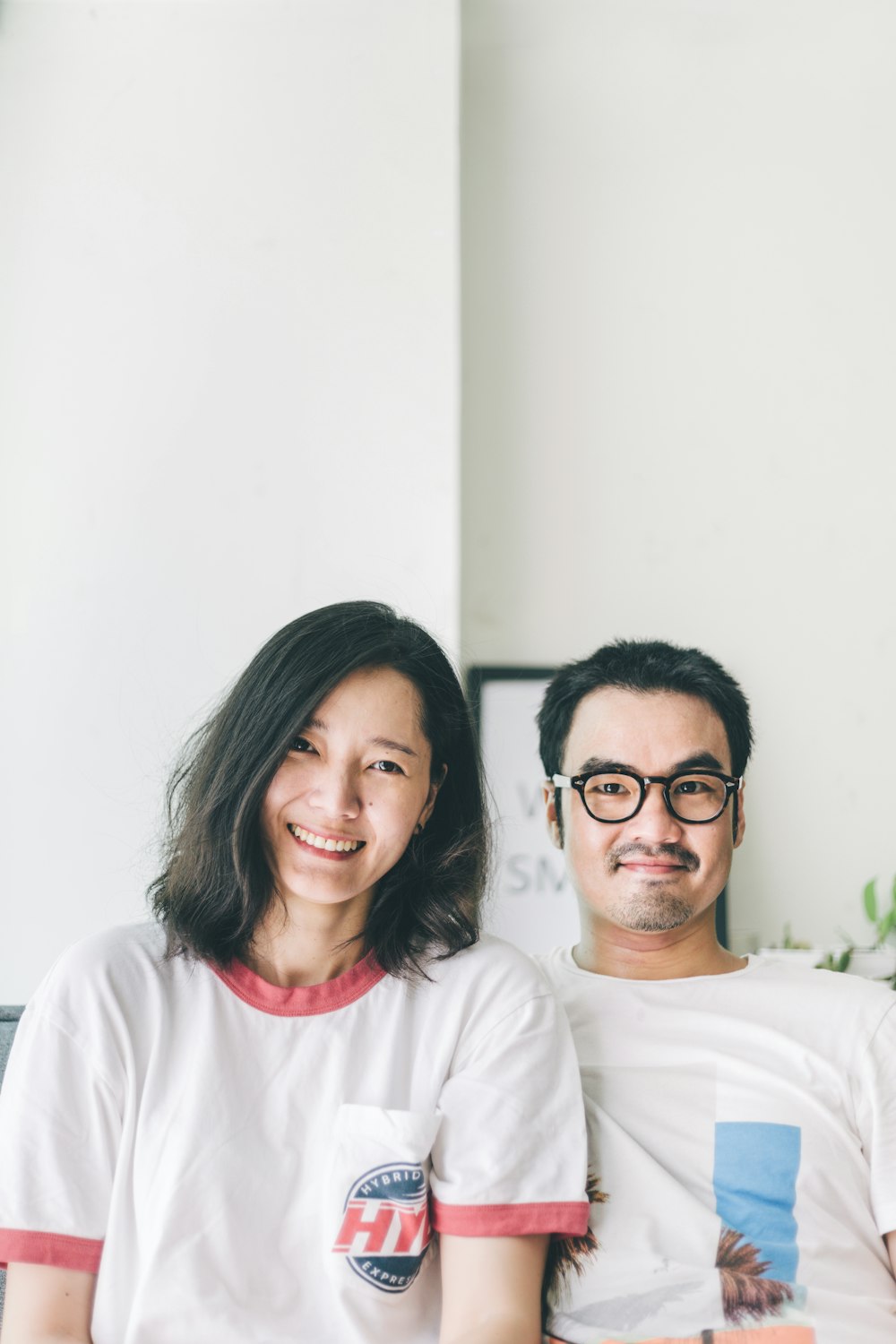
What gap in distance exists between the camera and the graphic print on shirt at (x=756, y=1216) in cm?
130

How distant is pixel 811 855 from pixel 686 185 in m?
1.51

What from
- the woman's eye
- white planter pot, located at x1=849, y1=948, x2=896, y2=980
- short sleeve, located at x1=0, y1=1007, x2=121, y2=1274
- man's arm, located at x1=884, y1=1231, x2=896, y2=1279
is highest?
the woman's eye

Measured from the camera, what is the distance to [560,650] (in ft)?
7.97

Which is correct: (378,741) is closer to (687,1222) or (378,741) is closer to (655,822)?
(655,822)

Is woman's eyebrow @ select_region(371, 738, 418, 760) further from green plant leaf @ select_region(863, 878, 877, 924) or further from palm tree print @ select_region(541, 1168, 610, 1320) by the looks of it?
green plant leaf @ select_region(863, 878, 877, 924)

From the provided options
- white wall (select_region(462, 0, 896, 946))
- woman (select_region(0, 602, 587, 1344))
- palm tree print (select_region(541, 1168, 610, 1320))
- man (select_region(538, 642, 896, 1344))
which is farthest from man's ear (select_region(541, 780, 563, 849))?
white wall (select_region(462, 0, 896, 946))

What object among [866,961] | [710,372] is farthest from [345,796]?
[710,372]

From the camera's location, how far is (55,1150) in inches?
47.7

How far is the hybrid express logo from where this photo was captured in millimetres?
1224

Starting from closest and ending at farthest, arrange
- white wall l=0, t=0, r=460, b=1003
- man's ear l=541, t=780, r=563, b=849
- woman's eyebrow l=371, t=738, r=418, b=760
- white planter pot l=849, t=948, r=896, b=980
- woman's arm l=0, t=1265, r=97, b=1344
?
woman's arm l=0, t=1265, r=97, b=1344 < woman's eyebrow l=371, t=738, r=418, b=760 < man's ear l=541, t=780, r=563, b=849 < white wall l=0, t=0, r=460, b=1003 < white planter pot l=849, t=948, r=896, b=980

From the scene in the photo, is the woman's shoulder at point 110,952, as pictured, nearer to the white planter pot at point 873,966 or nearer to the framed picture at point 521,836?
the framed picture at point 521,836

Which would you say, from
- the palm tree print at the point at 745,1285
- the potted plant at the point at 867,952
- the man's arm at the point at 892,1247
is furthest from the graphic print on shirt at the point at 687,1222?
the potted plant at the point at 867,952

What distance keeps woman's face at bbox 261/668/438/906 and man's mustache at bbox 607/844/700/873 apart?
0.33 m

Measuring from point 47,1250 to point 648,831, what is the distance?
862mm
